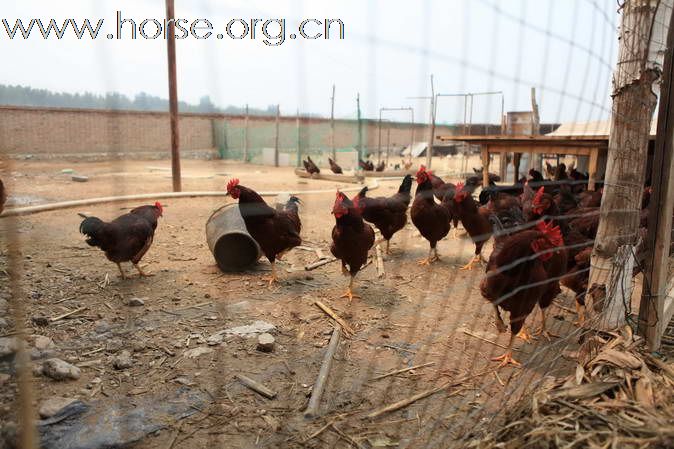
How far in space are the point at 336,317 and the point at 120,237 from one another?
6.91 feet

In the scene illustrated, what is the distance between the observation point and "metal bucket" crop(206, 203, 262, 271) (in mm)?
4488

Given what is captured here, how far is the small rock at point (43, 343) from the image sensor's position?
275cm

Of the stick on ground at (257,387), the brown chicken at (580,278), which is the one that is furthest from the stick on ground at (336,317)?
the brown chicken at (580,278)

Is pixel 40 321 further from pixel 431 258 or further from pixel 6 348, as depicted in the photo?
pixel 431 258

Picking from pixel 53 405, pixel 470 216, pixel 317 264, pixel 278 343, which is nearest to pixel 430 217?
pixel 470 216

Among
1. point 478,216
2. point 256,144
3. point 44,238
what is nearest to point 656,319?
point 478,216

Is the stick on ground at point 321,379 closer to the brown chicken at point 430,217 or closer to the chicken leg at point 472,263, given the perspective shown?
the brown chicken at point 430,217

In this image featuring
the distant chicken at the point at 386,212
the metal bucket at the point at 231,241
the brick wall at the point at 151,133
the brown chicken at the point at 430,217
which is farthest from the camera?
the brick wall at the point at 151,133

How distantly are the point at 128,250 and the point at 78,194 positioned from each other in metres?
5.85

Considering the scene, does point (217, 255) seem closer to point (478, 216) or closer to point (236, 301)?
point (236, 301)

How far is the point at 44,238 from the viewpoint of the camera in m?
5.34

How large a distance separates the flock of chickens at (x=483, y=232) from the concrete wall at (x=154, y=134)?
11279 mm

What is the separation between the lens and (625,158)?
2268mm

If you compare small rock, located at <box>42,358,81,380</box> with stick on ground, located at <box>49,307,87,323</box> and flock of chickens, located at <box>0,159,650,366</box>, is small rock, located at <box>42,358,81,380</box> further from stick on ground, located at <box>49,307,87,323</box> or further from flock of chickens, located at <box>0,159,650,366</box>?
flock of chickens, located at <box>0,159,650,366</box>
